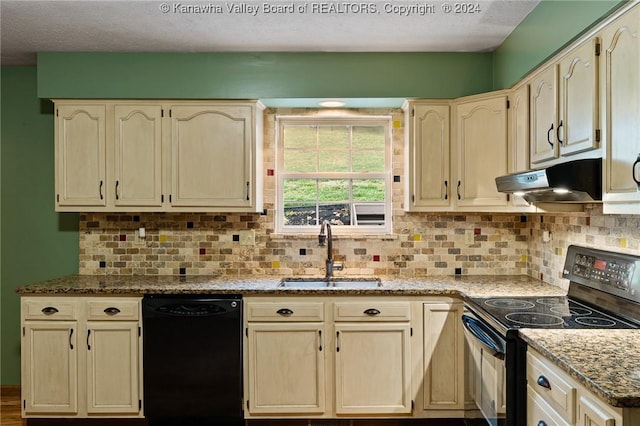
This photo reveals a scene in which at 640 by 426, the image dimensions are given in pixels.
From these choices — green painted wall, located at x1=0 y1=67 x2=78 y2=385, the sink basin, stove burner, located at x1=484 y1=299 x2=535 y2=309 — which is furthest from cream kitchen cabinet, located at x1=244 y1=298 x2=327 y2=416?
green painted wall, located at x1=0 y1=67 x2=78 y2=385

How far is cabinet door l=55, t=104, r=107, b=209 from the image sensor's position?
10.9 feet

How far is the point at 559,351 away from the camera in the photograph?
5.71 feet

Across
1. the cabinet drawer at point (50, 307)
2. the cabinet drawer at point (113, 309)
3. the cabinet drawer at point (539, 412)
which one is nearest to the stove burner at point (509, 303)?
the cabinet drawer at point (539, 412)

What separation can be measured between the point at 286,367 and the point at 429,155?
1.66 metres

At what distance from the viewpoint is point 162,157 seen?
10.8 ft

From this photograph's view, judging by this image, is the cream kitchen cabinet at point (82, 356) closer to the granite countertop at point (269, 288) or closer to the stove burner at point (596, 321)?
the granite countertop at point (269, 288)

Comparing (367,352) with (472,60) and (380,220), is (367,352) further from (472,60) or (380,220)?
(472,60)

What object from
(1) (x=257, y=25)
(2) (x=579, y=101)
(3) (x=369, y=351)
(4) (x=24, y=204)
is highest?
(1) (x=257, y=25)

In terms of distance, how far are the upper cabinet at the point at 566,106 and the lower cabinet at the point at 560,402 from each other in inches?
37.4

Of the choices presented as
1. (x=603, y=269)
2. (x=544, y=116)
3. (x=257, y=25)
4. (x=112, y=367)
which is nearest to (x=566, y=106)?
(x=544, y=116)

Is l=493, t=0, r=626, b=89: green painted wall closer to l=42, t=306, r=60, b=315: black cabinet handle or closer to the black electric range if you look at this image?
the black electric range

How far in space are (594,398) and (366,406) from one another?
5.67 ft

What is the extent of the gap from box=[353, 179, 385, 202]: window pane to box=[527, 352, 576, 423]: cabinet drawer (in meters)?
1.89

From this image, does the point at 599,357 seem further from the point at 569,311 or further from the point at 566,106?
the point at 566,106
